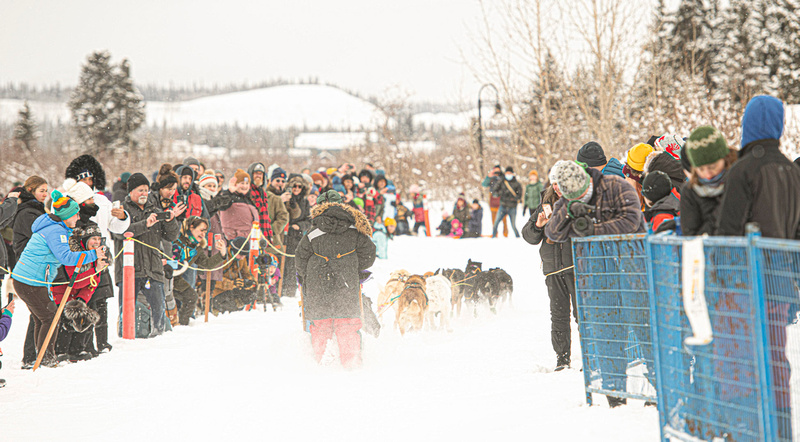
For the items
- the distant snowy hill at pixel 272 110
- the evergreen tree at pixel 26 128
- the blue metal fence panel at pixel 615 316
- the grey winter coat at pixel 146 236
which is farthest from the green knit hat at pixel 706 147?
the distant snowy hill at pixel 272 110

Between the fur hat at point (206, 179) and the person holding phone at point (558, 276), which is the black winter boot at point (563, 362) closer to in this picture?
the person holding phone at point (558, 276)

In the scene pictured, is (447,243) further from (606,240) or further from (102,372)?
(606,240)

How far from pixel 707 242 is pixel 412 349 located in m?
4.79

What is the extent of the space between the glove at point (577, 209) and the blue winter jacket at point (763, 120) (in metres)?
1.53

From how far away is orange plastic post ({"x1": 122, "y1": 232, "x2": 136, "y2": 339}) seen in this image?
7906mm

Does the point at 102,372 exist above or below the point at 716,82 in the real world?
below

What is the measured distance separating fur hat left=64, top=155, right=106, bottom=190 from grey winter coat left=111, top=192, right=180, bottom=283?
502mm

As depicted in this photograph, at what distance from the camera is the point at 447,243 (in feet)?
57.8

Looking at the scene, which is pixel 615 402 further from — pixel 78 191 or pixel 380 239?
pixel 380 239

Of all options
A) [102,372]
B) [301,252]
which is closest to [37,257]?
[102,372]

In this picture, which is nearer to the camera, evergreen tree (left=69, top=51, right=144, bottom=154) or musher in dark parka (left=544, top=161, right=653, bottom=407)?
musher in dark parka (left=544, top=161, right=653, bottom=407)

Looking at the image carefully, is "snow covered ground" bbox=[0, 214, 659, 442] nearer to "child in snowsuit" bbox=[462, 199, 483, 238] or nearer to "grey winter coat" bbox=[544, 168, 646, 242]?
"grey winter coat" bbox=[544, 168, 646, 242]

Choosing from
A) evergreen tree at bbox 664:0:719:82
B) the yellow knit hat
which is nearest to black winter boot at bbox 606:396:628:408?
the yellow knit hat

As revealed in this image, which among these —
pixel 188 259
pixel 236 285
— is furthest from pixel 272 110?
pixel 188 259
